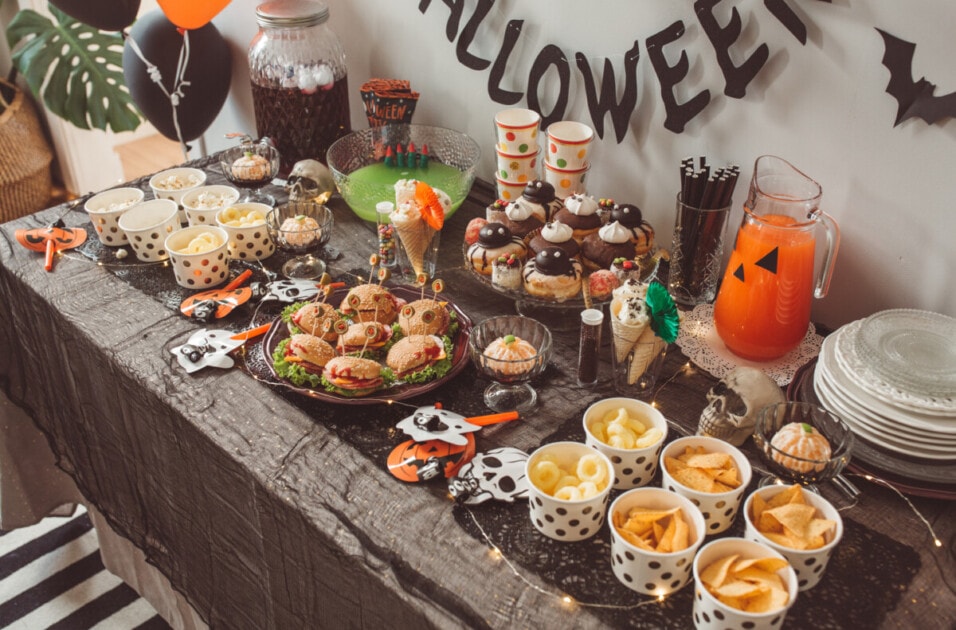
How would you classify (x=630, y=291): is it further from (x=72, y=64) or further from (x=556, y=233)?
(x=72, y=64)

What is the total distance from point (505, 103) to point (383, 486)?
0.90 meters

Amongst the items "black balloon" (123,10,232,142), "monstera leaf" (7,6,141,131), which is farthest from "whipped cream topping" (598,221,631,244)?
"monstera leaf" (7,6,141,131)

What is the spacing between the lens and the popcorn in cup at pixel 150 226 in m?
1.57

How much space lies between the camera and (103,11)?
1973 millimetres

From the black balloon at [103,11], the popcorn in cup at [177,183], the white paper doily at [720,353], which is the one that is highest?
the black balloon at [103,11]

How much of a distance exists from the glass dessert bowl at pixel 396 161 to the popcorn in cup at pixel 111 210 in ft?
1.35

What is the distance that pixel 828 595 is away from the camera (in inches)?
37.6

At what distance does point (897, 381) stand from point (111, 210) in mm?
1424

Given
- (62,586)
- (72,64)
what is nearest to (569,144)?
(62,586)

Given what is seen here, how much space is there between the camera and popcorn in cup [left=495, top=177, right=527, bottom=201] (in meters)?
1.64

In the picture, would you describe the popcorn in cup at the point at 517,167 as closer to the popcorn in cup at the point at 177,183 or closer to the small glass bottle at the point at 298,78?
the small glass bottle at the point at 298,78

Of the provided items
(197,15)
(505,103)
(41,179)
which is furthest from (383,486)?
(41,179)

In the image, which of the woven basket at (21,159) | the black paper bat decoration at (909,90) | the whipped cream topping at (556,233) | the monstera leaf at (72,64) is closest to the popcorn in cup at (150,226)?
the whipped cream topping at (556,233)

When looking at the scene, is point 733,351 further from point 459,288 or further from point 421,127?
point 421,127
